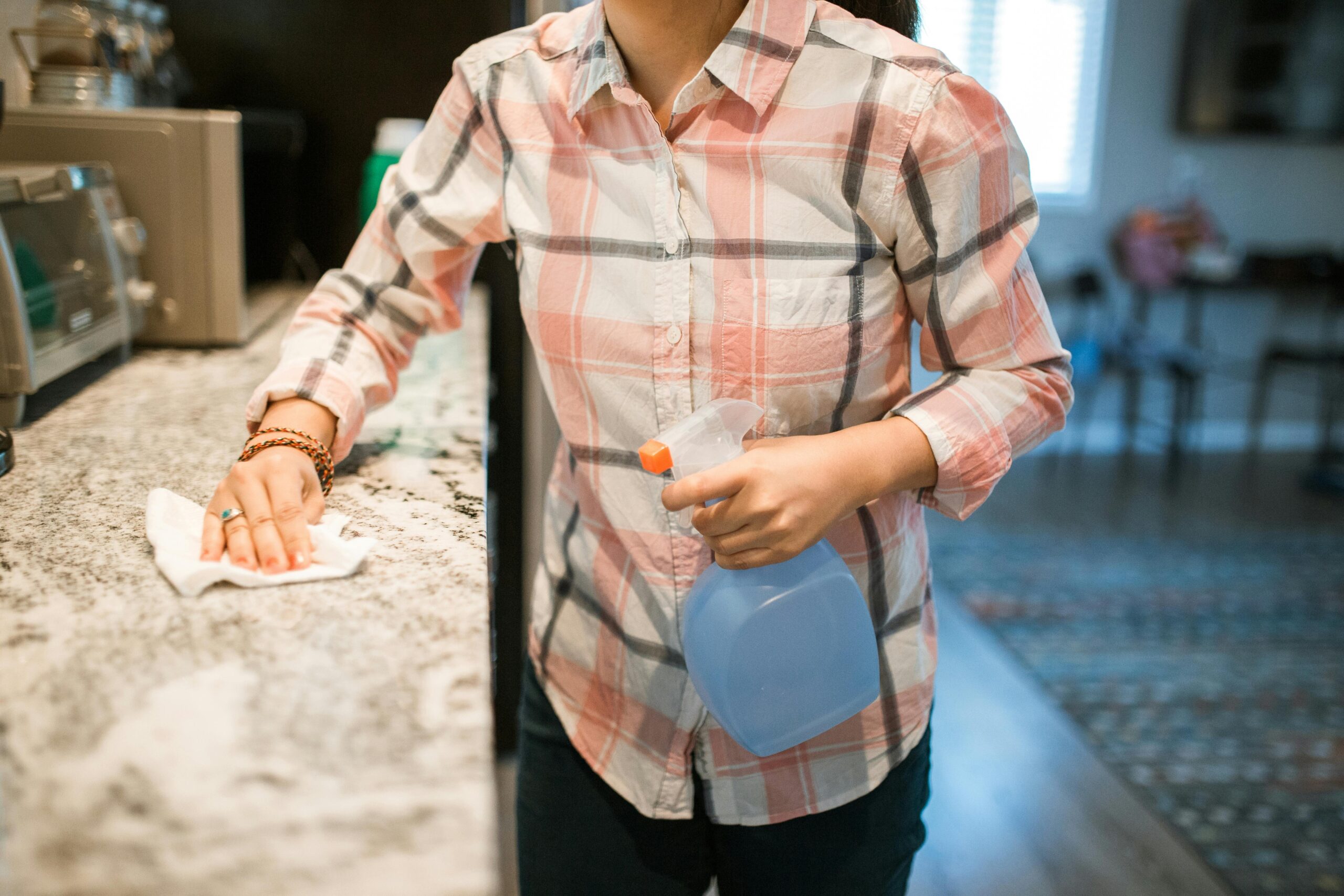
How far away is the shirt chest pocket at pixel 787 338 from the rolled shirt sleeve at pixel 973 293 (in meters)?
0.06

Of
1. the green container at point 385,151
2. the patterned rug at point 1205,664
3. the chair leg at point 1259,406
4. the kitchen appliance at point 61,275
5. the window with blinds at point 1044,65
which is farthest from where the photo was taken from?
the chair leg at point 1259,406

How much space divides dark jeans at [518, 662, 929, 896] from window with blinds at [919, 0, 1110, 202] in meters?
4.18

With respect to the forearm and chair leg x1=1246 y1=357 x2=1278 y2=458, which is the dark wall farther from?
chair leg x1=1246 y1=357 x2=1278 y2=458

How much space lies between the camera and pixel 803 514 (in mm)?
687

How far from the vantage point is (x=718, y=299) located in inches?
30.2

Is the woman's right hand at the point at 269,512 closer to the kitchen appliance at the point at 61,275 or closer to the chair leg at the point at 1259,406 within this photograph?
the kitchen appliance at the point at 61,275

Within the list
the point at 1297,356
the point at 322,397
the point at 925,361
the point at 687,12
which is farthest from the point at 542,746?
the point at 1297,356

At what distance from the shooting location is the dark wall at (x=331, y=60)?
1749 millimetres

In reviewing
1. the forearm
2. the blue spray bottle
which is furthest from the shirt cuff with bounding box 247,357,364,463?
the forearm

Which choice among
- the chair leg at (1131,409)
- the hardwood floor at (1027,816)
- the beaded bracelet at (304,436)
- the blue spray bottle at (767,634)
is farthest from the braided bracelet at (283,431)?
the chair leg at (1131,409)

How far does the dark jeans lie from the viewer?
0.85m

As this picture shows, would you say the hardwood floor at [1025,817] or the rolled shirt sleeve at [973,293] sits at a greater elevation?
the rolled shirt sleeve at [973,293]

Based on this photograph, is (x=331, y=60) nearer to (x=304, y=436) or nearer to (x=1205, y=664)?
(x=304, y=436)

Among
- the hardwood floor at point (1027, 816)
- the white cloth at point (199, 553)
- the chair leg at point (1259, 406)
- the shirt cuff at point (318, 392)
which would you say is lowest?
the hardwood floor at point (1027, 816)
